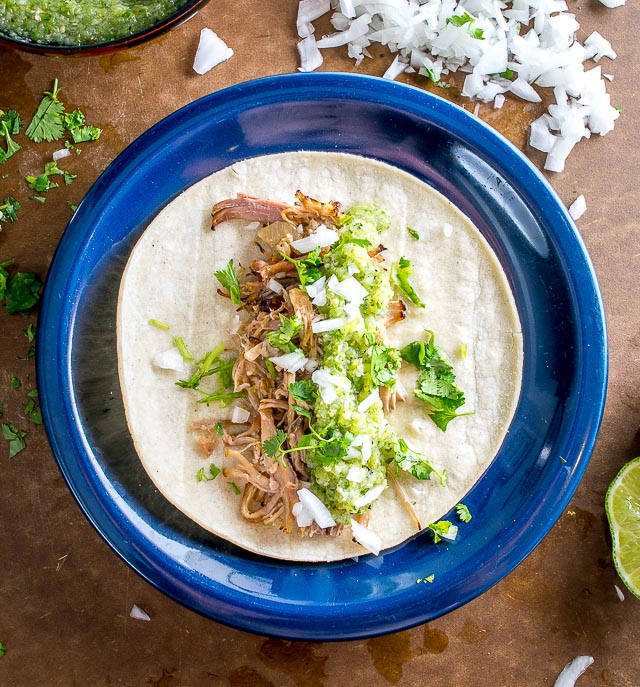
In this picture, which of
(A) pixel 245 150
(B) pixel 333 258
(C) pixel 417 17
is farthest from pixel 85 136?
(C) pixel 417 17

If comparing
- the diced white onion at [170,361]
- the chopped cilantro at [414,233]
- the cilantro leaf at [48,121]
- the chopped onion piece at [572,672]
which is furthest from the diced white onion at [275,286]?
the chopped onion piece at [572,672]

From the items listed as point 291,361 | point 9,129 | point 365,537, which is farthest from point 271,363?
point 9,129

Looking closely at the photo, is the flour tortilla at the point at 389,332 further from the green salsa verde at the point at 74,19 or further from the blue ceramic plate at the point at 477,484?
the green salsa verde at the point at 74,19

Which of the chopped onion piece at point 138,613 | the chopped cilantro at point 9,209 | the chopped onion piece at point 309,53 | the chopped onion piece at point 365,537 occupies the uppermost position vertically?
the chopped onion piece at point 309,53

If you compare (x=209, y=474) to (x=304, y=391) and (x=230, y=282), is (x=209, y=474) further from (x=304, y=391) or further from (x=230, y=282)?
(x=230, y=282)

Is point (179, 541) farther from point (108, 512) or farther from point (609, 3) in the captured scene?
point (609, 3)
